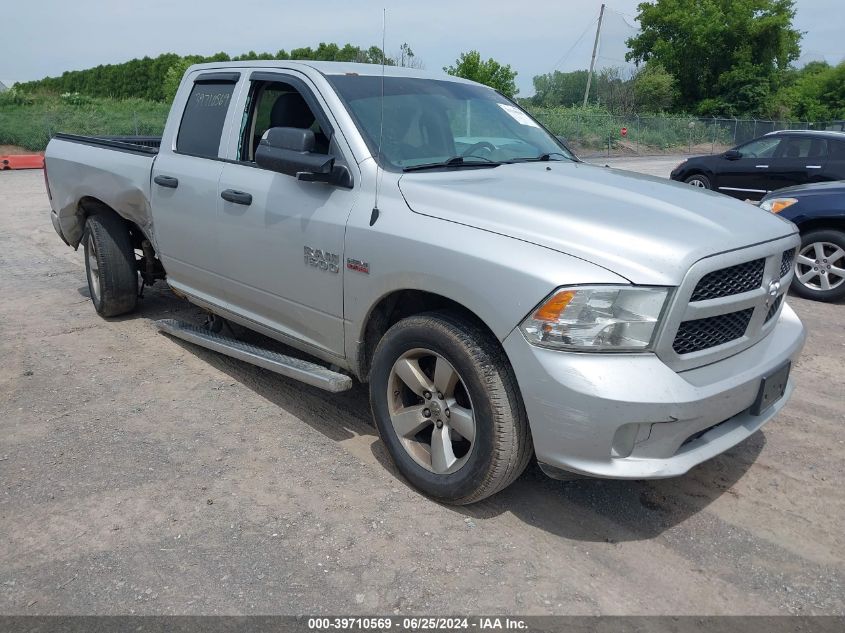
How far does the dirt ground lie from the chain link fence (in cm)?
2791

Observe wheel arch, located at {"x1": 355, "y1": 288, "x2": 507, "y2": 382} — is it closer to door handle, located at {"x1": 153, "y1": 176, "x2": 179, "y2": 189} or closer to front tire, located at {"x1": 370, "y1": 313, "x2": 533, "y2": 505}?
front tire, located at {"x1": 370, "y1": 313, "x2": 533, "y2": 505}

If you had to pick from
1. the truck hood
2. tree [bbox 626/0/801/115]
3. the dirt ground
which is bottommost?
the dirt ground

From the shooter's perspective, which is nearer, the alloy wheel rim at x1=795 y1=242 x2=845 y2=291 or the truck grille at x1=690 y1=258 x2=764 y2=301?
the truck grille at x1=690 y1=258 x2=764 y2=301

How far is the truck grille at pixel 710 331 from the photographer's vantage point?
2.79 m

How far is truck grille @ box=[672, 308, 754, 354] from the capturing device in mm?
2785

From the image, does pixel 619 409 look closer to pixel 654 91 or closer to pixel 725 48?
pixel 654 91

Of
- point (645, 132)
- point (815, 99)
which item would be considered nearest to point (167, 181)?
point (645, 132)

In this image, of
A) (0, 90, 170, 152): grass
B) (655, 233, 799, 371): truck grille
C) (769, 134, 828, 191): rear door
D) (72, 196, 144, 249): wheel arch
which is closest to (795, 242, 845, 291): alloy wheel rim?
(655, 233, 799, 371): truck grille

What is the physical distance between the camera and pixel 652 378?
2.66 meters

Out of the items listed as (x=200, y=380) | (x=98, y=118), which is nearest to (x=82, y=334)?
(x=200, y=380)

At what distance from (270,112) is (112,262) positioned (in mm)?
2187

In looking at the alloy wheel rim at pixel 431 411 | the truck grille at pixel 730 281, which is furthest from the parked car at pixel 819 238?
the alloy wheel rim at pixel 431 411

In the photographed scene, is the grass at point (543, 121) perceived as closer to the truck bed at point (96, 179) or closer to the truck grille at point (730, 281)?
the truck bed at point (96, 179)

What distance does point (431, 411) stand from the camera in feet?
10.7
